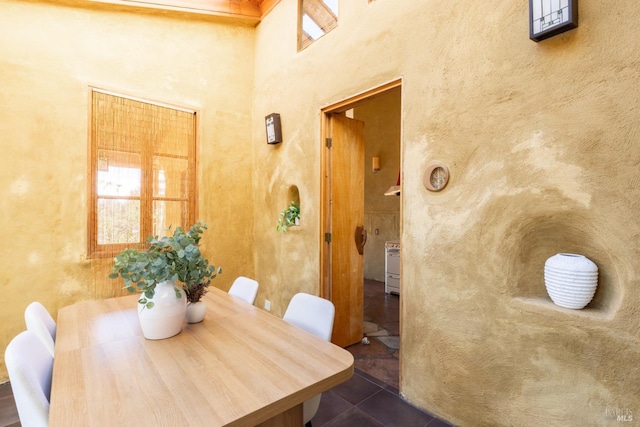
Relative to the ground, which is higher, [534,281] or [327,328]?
[534,281]

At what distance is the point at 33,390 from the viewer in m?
0.96

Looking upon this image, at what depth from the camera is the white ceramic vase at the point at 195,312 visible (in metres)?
1.60

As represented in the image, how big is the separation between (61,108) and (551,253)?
3.76m

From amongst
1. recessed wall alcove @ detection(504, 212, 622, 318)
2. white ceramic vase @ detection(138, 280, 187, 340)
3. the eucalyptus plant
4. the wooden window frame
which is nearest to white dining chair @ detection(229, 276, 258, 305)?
the eucalyptus plant

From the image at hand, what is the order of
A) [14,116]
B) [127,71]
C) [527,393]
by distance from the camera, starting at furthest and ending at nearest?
[127,71] → [14,116] → [527,393]

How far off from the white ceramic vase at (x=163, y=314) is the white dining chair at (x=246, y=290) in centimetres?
72

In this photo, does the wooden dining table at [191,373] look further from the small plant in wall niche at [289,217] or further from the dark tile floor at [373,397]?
the small plant in wall niche at [289,217]

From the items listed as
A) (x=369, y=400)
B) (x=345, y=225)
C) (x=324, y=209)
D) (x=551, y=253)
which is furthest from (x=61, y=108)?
(x=551, y=253)

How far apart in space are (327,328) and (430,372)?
3.02 ft

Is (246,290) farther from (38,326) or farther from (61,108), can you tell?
(61,108)

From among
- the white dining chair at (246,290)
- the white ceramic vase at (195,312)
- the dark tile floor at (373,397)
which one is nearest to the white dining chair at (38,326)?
the white ceramic vase at (195,312)

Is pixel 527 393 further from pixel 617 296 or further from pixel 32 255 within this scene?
pixel 32 255

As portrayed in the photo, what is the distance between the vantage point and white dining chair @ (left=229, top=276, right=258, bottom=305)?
2168 millimetres

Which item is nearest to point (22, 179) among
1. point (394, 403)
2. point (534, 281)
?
point (394, 403)
